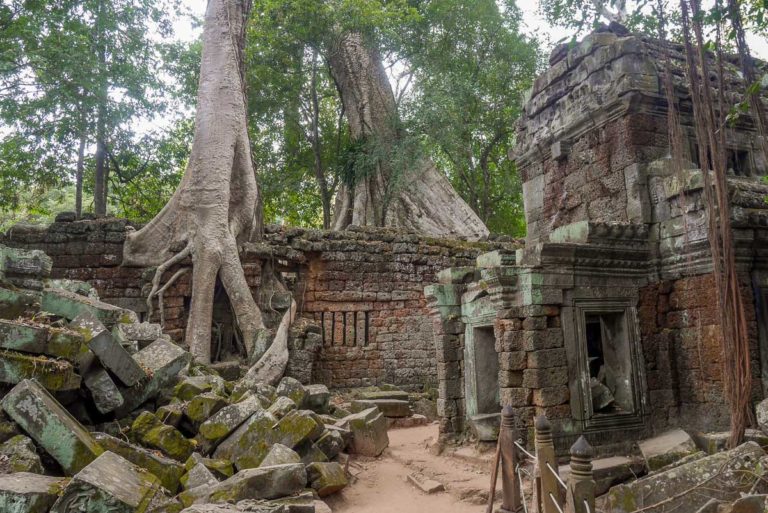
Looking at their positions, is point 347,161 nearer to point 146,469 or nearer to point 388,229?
point 388,229

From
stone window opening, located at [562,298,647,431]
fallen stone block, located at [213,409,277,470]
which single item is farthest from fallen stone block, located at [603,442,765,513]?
fallen stone block, located at [213,409,277,470]

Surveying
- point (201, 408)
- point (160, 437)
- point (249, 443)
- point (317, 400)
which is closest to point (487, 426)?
point (317, 400)

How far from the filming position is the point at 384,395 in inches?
387

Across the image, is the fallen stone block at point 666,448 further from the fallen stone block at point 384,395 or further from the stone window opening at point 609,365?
the fallen stone block at point 384,395

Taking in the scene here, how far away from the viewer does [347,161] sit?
15633mm

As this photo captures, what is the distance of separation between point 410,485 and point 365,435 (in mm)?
1228

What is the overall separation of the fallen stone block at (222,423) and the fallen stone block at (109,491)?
1.37m

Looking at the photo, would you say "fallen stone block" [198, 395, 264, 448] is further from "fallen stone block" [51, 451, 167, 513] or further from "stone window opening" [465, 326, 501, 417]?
"stone window opening" [465, 326, 501, 417]

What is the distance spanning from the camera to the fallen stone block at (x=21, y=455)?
11.7 feet

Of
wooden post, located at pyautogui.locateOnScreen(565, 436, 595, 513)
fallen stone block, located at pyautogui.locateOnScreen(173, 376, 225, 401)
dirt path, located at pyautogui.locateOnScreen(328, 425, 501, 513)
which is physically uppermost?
fallen stone block, located at pyautogui.locateOnScreen(173, 376, 225, 401)

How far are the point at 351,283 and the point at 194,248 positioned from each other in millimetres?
3060

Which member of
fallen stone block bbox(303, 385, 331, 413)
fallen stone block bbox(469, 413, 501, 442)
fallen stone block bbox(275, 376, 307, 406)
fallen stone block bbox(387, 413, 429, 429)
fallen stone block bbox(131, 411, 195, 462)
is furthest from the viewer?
fallen stone block bbox(387, 413, 429, 429)

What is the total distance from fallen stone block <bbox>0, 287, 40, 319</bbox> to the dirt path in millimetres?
3125

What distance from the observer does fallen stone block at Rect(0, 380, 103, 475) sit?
152 inches
